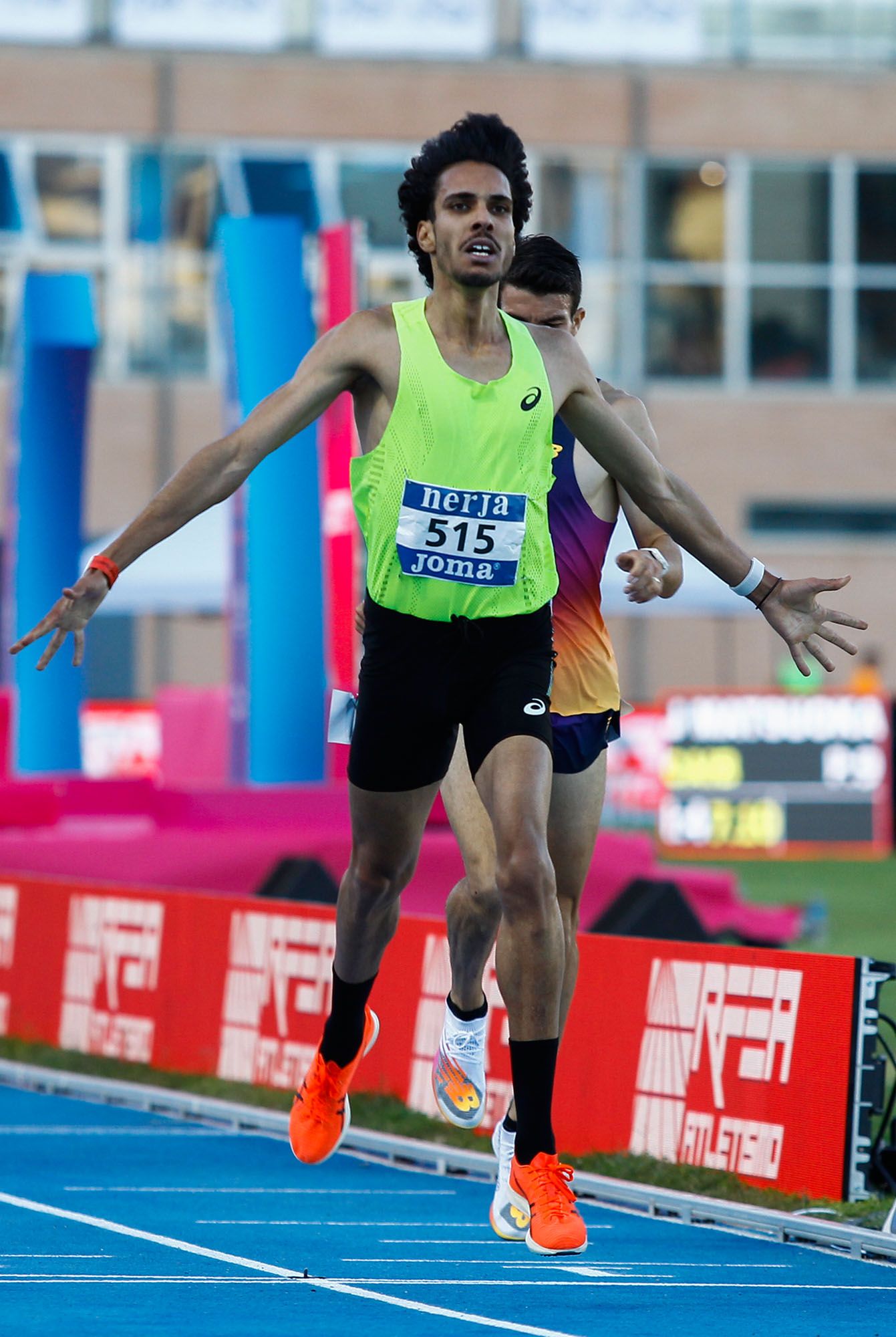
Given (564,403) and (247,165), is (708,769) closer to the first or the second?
(247,165)

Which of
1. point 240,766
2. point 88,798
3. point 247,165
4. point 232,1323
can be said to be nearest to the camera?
point 232,1323

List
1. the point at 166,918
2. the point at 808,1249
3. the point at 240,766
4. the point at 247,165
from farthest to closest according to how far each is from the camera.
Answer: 1. the point at 247,165
2. the point at 240,766
3. the point at 166,918
4. the point at 808,1249

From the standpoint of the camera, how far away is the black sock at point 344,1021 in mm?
6328

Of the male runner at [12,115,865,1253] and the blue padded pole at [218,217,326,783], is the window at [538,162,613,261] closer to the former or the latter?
the blue padded pole at [218,217,326,783]

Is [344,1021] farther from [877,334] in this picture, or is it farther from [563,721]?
[877,334]

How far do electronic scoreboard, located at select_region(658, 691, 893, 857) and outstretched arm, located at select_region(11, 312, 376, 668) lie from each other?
2014 cm

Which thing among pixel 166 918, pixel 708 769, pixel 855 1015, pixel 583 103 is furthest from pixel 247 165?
pixel 855 1015

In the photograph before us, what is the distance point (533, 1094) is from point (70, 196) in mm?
33362

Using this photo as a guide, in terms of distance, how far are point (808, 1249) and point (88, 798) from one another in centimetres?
1142

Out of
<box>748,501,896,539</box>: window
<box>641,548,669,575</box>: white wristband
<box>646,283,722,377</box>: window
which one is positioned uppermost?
<box>646,283,722,377</box>: window

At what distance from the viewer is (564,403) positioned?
5797 millimetres

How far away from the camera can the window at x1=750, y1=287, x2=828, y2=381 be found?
39.2 meters

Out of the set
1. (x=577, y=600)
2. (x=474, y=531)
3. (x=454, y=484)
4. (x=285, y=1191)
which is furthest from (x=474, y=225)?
(x=285, y=1191)

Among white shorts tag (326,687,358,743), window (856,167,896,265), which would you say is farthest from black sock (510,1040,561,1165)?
window (856,167,896,265)
